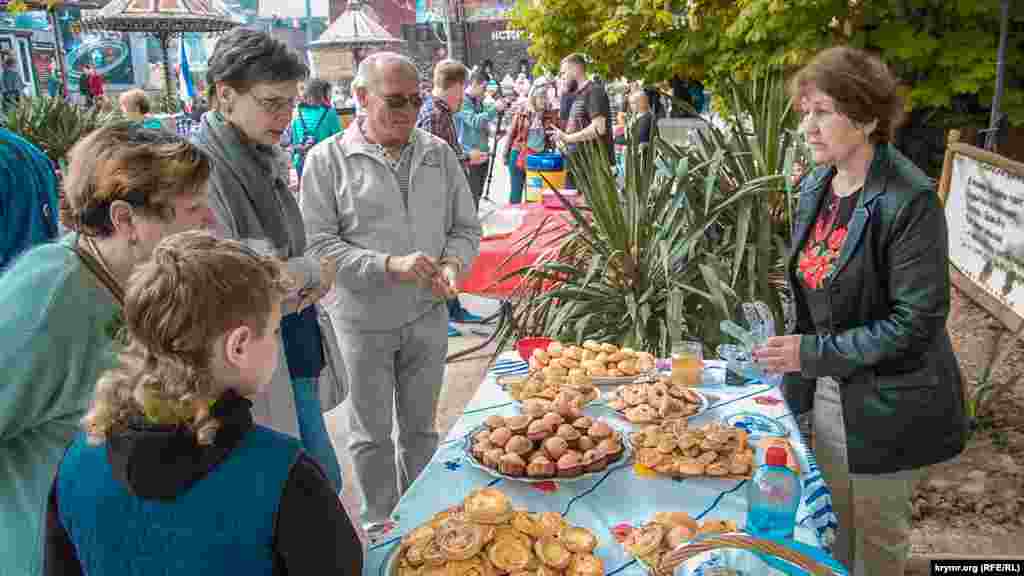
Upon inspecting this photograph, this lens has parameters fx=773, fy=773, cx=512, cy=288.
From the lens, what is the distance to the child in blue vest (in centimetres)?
101

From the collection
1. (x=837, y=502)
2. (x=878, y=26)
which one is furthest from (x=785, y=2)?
(x=837, y=502)

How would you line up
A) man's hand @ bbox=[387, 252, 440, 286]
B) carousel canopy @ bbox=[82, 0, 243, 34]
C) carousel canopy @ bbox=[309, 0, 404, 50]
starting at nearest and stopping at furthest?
man's hand @ bbox=[387, 252, 440, 286] < carousel canopy @ bbox=[82, 0, 243, 34] < carousel canopy @ bbox=[309, 0, 404, 50]

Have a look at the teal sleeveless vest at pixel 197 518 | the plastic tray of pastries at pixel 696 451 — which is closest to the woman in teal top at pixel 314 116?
the plastic tray of pastries at pixel 696 451

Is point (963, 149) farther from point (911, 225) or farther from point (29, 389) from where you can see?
point (29, 389)

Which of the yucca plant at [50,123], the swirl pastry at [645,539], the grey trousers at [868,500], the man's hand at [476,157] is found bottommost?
the grey trousers at [868,500]

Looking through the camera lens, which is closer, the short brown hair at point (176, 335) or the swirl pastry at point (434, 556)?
the short brown hair at point (176, 335)

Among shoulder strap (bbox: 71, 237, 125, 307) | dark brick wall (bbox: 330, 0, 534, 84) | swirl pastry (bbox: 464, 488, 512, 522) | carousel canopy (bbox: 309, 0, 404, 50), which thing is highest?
dark brick wall (bbox: 330, 0, 534, 84)

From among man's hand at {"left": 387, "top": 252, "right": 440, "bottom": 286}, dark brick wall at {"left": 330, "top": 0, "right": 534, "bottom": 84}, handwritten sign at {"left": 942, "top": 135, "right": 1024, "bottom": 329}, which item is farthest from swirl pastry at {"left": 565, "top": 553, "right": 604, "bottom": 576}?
dark brick wall at {"left": 330, "top": 0, "right": 534, "bottom": 84}

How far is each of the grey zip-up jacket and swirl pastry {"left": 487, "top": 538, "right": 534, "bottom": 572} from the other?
56.6 inches

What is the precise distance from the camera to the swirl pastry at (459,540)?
1298mm

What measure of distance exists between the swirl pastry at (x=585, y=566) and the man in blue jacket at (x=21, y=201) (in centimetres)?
166

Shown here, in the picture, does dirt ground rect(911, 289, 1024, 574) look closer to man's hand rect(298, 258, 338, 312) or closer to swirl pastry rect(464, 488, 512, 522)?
swirl pastry rect(464, 488, 512, 522)

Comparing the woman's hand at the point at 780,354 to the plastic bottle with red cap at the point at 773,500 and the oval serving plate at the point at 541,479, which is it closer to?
the oval serving plate at the point at 541,479

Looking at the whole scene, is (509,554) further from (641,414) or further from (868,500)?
(868,500)
